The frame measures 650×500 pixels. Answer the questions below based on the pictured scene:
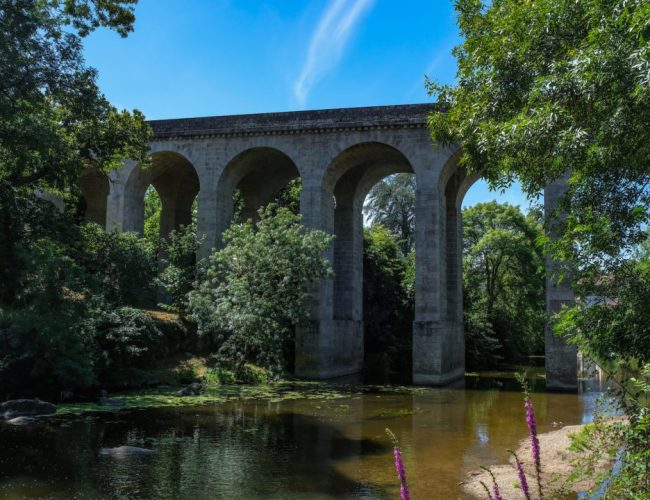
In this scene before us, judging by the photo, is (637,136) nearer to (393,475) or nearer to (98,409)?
(393,475)

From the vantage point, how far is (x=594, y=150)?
6.61 metres

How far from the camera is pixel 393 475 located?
9.57 metres

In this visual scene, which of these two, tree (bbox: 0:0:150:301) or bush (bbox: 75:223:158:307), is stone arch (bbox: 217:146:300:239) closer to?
bush (bbox: 75:223:158:307)

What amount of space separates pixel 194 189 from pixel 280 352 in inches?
584

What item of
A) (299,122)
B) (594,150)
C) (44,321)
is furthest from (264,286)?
(594,150)

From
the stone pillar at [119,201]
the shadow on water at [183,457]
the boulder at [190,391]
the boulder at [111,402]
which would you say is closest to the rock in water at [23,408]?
the shadow on water at [183,457]

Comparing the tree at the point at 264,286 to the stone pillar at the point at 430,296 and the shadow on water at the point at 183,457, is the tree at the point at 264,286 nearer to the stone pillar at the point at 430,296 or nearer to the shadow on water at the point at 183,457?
the stone pillar at the point at 430,296

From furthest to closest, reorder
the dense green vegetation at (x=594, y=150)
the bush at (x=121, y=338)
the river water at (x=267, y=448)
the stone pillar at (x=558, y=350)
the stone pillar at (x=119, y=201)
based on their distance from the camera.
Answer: the stone pillar at (x=119, y=201), the stone pillar at (x=558, y=350), the bush at (x=121, y=338), the river water at (x=267, y=448), the dense green vegetation at (x=594, y=150)

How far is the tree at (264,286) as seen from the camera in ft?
69.9

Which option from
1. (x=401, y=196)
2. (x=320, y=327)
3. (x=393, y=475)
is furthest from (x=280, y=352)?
(x=401, y=196)

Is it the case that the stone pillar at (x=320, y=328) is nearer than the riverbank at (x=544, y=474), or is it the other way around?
the riverbank at (x=544, y=474)

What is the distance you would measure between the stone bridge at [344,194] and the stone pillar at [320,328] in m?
0.04

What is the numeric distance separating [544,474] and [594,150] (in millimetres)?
5636

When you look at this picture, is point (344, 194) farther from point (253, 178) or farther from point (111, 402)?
point (111, 402)
